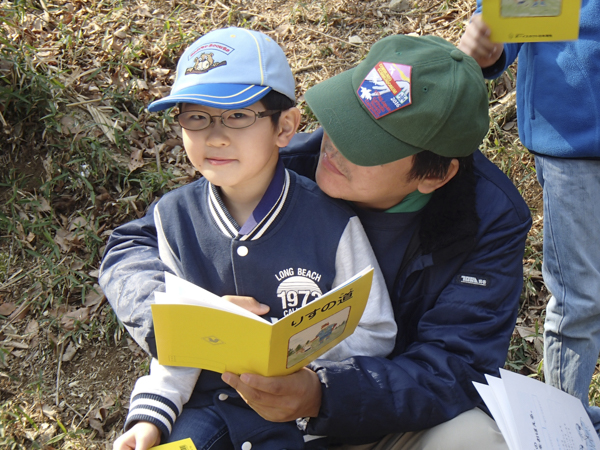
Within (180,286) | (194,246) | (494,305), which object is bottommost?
(494,305)

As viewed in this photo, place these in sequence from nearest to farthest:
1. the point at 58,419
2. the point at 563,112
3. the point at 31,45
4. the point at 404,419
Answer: the point at 404,419
the point at 563,112
the point at 58,419
the point at 31,45

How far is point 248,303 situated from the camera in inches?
78.7

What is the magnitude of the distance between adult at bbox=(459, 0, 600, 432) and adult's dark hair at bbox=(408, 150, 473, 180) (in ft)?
1.67

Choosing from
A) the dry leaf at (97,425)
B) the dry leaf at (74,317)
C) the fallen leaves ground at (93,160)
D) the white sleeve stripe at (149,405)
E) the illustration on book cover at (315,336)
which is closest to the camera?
the illustration on book cover at (315,336)

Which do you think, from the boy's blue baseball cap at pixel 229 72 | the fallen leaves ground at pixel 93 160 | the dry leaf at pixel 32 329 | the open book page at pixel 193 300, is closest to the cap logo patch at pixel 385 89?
the boy's blue baseball cap at pixel 229 72

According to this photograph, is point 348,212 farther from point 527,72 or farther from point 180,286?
point 527,72

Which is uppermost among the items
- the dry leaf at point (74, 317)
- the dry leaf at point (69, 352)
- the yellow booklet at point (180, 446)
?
the yellow booklet at point (180, 446)

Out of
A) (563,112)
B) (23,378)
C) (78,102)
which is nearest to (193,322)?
(563,112)

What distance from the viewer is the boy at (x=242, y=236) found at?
1.99 m

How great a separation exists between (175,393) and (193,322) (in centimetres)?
56

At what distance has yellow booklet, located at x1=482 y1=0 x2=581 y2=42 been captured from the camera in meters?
1.90

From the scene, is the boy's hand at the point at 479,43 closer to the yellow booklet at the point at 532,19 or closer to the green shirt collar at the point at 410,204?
the yellow booklet at the point at 532,19

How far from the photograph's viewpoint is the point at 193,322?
5.19 feet

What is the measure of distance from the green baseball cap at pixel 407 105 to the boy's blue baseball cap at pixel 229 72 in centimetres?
21
